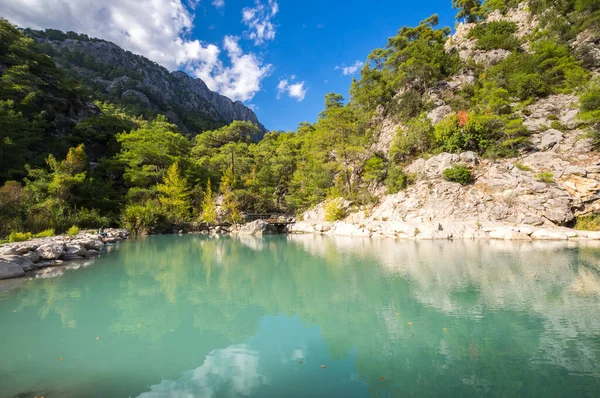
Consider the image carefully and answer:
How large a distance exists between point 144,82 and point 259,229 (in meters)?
66.7

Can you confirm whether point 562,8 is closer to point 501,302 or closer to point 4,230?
point 501,302

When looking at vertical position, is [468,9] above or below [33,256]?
above

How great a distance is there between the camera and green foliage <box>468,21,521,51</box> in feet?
112

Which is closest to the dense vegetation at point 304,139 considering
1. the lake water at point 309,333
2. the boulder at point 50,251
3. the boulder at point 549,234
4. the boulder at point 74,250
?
the boulder at point 549,234

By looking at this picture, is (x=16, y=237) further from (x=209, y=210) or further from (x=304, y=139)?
(x=304, y=139)

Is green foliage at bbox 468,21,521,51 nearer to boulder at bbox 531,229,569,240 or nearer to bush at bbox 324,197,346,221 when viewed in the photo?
boulder at bbox 531,229,569,240

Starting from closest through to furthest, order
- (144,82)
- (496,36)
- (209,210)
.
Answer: (209,210)
(496,36)
(144,82)

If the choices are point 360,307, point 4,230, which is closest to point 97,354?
point 360,307

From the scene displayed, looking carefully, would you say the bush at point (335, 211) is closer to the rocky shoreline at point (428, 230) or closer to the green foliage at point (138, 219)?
the rocky shoreline at point (428, 230)

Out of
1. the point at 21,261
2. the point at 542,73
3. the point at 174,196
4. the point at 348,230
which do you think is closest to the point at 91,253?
the point at 21,261

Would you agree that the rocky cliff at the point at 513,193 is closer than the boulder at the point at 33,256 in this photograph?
No

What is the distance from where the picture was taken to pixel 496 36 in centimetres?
3484

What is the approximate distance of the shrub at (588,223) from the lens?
1761 centimetres

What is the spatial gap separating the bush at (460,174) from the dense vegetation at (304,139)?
76 millimetres
